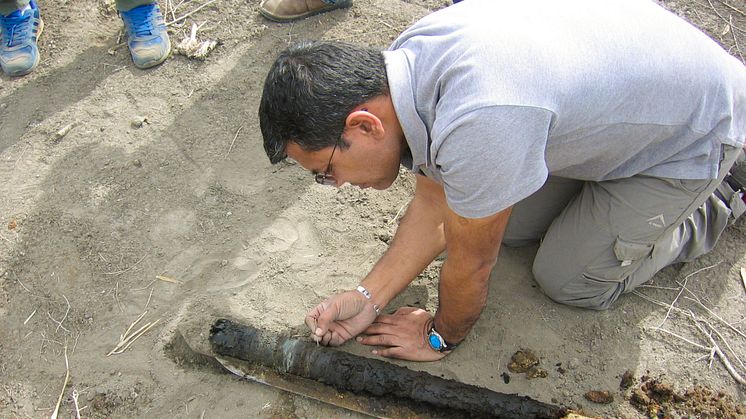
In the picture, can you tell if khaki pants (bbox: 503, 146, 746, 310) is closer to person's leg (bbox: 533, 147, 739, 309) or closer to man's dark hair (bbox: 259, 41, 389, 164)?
person's leg (bbox: 533, 147, 739, 309)

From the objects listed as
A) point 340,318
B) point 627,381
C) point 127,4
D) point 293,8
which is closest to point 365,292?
point 340,318

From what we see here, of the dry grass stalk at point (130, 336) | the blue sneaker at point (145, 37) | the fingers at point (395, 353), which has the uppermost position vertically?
the blue sneaker at point (145, 37)

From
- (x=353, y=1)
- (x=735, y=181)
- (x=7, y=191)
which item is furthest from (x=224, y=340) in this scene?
(x=353, y=1)

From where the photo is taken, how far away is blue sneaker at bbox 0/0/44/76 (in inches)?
163

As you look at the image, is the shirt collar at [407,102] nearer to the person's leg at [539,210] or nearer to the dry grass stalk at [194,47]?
the person's leg at [539,210]

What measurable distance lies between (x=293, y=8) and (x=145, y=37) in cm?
107

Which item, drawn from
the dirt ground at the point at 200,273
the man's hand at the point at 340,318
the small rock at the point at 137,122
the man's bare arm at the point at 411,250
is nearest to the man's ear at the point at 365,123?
the man's bare arm at the point at 411,250

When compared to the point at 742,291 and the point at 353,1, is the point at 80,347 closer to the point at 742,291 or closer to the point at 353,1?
the point at 353,1

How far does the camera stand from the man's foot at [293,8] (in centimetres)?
450

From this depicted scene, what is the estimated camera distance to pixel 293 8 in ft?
14.8

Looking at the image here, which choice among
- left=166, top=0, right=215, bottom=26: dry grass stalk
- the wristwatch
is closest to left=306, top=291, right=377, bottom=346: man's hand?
the wristwatch

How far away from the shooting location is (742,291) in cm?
318

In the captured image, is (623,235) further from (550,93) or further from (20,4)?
(20,4)

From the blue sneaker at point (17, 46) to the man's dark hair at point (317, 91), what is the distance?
9.55 ft
